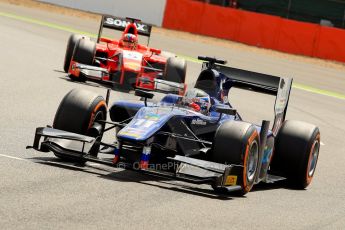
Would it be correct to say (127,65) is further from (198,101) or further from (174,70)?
(198,101)

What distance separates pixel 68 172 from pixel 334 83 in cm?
2205

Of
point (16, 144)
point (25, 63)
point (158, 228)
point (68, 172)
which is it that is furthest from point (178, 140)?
point (25, 63)

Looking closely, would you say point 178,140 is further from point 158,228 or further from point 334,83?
point 334,83

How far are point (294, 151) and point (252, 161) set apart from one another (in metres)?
1.12

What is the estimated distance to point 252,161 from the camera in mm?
10844

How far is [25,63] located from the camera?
2303 centimetres

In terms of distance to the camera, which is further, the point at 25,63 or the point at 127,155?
the point at 25,63

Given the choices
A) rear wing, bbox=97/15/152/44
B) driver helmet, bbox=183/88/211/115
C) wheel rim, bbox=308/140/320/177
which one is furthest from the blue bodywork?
rear wing, bbox=97/15/152/44

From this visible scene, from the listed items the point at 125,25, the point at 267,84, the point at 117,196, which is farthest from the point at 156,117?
the point at 125,25

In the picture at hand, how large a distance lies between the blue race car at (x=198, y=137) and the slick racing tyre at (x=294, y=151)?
1cm

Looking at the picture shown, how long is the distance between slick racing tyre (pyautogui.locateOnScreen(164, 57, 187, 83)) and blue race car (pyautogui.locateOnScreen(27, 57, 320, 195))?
862 cm

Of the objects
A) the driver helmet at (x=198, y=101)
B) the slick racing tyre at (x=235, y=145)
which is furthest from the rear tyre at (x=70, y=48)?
the slick racing tyre at (x=235, y=145)

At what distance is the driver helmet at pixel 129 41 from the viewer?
22469mm

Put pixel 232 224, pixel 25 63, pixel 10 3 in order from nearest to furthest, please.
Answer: pixel 232 224, pixel 25 63, pixel 10 3
